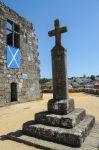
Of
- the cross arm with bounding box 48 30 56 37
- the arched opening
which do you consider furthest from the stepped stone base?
the arched opening

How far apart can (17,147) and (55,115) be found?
52.7 inches

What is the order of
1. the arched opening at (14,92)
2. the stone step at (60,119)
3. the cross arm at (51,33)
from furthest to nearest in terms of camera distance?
the arched opening at (14,92) < the cross arm at (51,33) < the stone step at (60,119)

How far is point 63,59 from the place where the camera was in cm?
572

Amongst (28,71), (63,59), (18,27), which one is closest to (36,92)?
(28,71)

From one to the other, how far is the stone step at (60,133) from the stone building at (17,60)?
7.13 metres

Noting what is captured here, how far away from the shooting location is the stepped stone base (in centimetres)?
527

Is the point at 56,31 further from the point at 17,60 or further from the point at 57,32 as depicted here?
the point at 17,60

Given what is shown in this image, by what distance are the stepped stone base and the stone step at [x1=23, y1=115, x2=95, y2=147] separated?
1.71 ft

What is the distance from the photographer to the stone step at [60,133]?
14.0 ft

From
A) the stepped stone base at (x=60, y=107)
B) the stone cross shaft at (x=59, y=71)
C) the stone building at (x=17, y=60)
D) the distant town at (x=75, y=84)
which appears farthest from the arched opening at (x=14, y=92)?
the distant town at (x=75, y=84)

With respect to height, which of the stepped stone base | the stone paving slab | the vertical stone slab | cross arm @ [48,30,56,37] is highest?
cross arm @ [48,30,56,37]

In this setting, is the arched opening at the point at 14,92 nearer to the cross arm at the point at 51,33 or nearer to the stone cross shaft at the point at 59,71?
the cross arm at the point at 51,33

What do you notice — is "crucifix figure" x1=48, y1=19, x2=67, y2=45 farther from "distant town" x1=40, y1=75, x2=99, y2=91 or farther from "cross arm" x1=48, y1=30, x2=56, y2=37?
"distant town" x1=40, y1=75, x2=99, y2=91

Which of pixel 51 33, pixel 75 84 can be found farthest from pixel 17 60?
pixel 75 84
